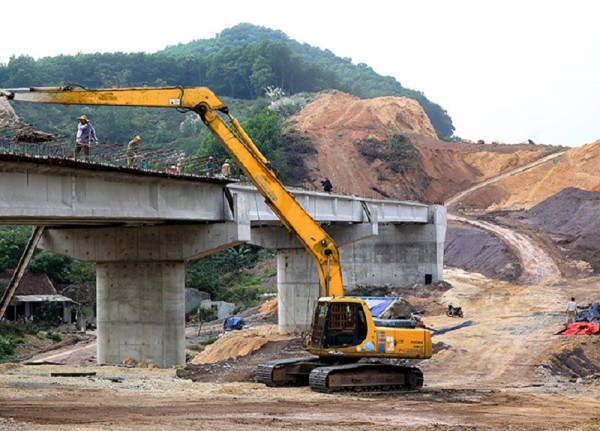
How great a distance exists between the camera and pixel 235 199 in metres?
36.6

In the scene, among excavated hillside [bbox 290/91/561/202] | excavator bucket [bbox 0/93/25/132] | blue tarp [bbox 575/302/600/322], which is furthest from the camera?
excavated hillside [bbox 290/91/561/202]

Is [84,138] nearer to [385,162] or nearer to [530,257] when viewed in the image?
[530,257]

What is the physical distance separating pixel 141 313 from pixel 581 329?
16142mm

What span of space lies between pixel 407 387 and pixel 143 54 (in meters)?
157

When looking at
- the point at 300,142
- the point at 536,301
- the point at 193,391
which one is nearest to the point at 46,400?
the point at 193,391

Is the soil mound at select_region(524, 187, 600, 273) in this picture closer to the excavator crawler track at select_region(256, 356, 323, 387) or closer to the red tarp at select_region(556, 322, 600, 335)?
the red tarp at select_region(556, 322, 600, 335)

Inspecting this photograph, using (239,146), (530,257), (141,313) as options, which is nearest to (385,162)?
(530,257)

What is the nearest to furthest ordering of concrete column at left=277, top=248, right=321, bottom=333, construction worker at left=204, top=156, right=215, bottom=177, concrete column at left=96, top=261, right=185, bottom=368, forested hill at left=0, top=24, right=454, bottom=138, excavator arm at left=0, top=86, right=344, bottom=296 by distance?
excavator arm at left=0, top=86, right=344, bottom=296, construction worker at left=204, top=156, right=215, bottom=177, concrete column at left=96, top=261, right=185, bottom=368, concrete column at left=277, top=248, right=321, bottom=333, forested hill at left=0, top=24, right=454, bottom=138

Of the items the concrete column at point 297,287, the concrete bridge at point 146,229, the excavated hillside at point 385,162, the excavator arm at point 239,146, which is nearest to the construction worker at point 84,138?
the concrete bridge at point 146,229

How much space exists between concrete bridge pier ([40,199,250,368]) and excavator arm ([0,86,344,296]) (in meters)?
8.83

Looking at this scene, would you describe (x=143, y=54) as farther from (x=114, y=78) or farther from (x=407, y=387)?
(x=407, y=387)

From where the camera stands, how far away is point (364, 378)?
25.3m

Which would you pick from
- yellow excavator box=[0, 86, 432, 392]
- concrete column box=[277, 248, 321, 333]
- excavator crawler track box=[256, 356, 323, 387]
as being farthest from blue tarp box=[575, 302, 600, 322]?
excavator crawler track box=[256, 356, 323, 387]

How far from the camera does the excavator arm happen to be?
26219mm
